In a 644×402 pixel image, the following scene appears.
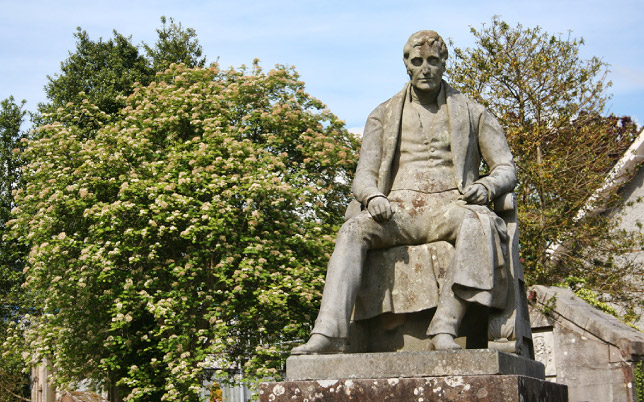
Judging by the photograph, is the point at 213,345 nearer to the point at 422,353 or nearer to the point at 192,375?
the point at 192,375

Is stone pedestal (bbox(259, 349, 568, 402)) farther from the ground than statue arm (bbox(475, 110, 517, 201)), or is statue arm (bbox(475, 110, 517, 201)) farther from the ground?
statue arm (bbox(475, 110, 517, 201))

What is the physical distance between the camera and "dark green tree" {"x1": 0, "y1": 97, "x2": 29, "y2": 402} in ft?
74.4

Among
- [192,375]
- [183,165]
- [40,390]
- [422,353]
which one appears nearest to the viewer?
[422,353]

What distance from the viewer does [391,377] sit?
16.6 feet

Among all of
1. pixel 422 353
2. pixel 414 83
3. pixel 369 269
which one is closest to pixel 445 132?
pixel 414 83

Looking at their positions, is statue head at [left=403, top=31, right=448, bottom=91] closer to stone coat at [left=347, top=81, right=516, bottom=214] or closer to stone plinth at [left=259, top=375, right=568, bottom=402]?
stone coat at [left=347, top=81, right=516, bottom=214]

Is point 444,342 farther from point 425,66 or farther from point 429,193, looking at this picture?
point 425,66

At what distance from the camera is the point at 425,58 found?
624 cm

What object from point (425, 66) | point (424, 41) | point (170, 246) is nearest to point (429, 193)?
point (425, 66)

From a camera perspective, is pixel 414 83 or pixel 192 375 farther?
pixel 192 375

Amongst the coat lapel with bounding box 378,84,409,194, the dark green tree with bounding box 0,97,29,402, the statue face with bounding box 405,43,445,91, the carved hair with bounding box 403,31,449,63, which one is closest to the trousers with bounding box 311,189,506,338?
the coat lapel with bounding box 378,84,409,194

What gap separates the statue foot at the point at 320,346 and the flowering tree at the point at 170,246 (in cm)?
963

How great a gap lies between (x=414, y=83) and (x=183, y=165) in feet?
37.8

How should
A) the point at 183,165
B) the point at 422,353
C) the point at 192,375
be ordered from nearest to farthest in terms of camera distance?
the point at 422,353 → the point at 192,375 → the point at 183,165
